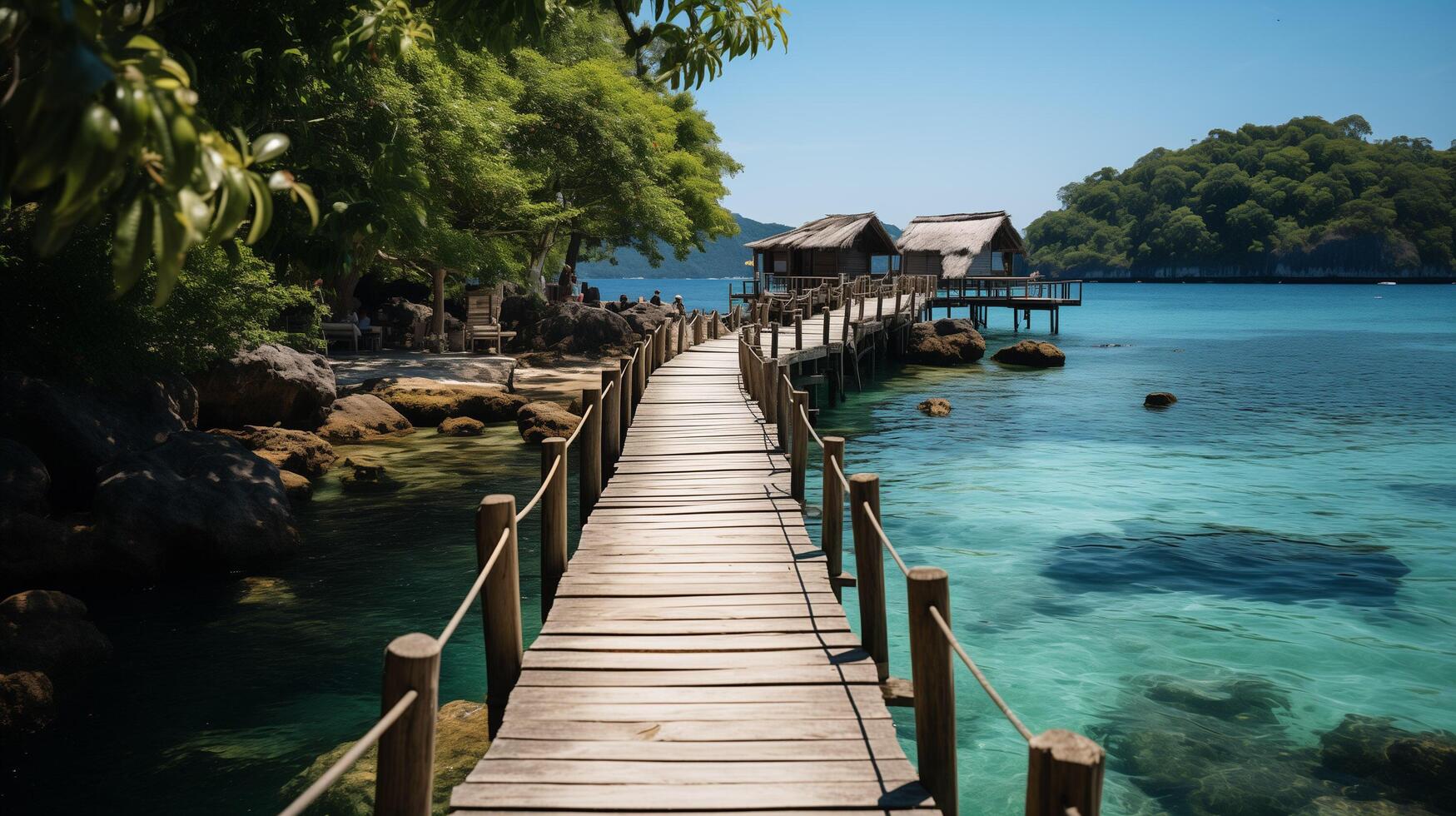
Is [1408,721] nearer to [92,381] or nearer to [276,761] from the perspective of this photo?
[276,761]

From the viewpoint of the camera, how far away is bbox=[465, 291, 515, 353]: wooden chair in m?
30.3

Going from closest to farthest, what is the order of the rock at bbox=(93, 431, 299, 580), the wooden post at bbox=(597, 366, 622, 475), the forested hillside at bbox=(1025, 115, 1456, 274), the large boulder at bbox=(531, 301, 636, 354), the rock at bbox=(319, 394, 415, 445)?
the rock at bbox=(93, 431, 299, 580), the wooden post at bbox=(597, 366, 622, 475), the rock at bbox=(319, 394, 415, 445), the large boulder at bbox=(531, 301, 636, 354), the forested hillside at bbox=(1025, 115, 1456, 274)

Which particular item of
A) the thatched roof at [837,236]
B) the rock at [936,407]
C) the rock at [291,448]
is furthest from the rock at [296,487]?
the thatched roof at [837,236]

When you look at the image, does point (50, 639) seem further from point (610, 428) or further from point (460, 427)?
point (460, 427)

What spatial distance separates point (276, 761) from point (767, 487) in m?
4.91

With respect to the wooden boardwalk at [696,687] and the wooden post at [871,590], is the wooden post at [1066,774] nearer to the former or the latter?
the wooden boardwalk at [696,687]

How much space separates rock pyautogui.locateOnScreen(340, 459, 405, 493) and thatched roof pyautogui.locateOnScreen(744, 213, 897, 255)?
32.3m

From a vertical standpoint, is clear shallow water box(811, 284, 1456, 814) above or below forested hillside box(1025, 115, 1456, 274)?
below

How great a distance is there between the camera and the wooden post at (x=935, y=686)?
14.0 ft

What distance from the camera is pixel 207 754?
7867mm

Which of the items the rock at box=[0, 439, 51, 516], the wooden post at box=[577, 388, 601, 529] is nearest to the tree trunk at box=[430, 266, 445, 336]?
the rock at box=[0, 439, 51, 516]

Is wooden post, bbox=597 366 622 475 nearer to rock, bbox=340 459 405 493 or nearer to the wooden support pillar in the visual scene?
rock, bbox=340 459 405 493

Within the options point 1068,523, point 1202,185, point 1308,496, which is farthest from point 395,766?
point 1202,185

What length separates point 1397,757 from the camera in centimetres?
831
